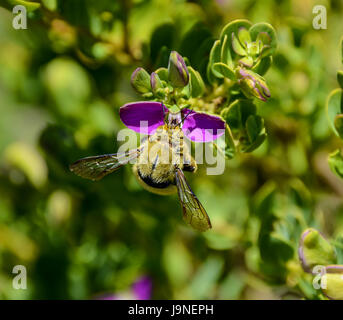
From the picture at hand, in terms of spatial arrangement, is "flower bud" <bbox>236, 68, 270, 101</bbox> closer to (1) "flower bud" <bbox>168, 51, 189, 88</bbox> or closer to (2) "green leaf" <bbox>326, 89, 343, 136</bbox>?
(1) "flower bud" <bbox>168, 51, 189, 88</bbox>

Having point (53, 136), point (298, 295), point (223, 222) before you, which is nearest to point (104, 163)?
point (53, 136)

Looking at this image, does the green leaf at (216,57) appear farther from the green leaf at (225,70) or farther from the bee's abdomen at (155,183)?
the bee's abdomen at (155,183)

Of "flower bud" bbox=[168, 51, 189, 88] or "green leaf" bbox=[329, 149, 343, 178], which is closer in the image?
"flower bud" bbox=[168, 51, 189, 88]

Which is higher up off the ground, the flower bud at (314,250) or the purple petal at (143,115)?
the purple petal at (143,115)

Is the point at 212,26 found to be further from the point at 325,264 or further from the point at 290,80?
the point at 325,264

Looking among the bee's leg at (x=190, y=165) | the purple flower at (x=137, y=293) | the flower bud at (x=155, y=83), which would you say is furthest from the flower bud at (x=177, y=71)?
the purple flower at (x=137, y=293)

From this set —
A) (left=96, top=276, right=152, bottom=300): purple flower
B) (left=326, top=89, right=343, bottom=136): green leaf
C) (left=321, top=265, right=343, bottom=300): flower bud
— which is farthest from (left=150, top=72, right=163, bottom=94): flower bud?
(left=96, top=276, right=152, bottom=300): purple flower

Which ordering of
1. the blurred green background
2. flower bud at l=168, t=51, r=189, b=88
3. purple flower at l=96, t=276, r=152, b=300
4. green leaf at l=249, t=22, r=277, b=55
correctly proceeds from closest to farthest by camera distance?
1. flower bud at l=168, t=51, r=189, b=88
2. green leaf at l=249, t=22, r=277, b=55
3. the blurred green background
4. purple flower at l=96, t=276, r=152, b=300

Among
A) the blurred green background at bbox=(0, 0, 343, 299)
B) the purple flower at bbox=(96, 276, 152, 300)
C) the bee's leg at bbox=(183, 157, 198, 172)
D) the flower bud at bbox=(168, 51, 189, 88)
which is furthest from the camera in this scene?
the purple flower at bbox=(96, 276, 152, 300)
